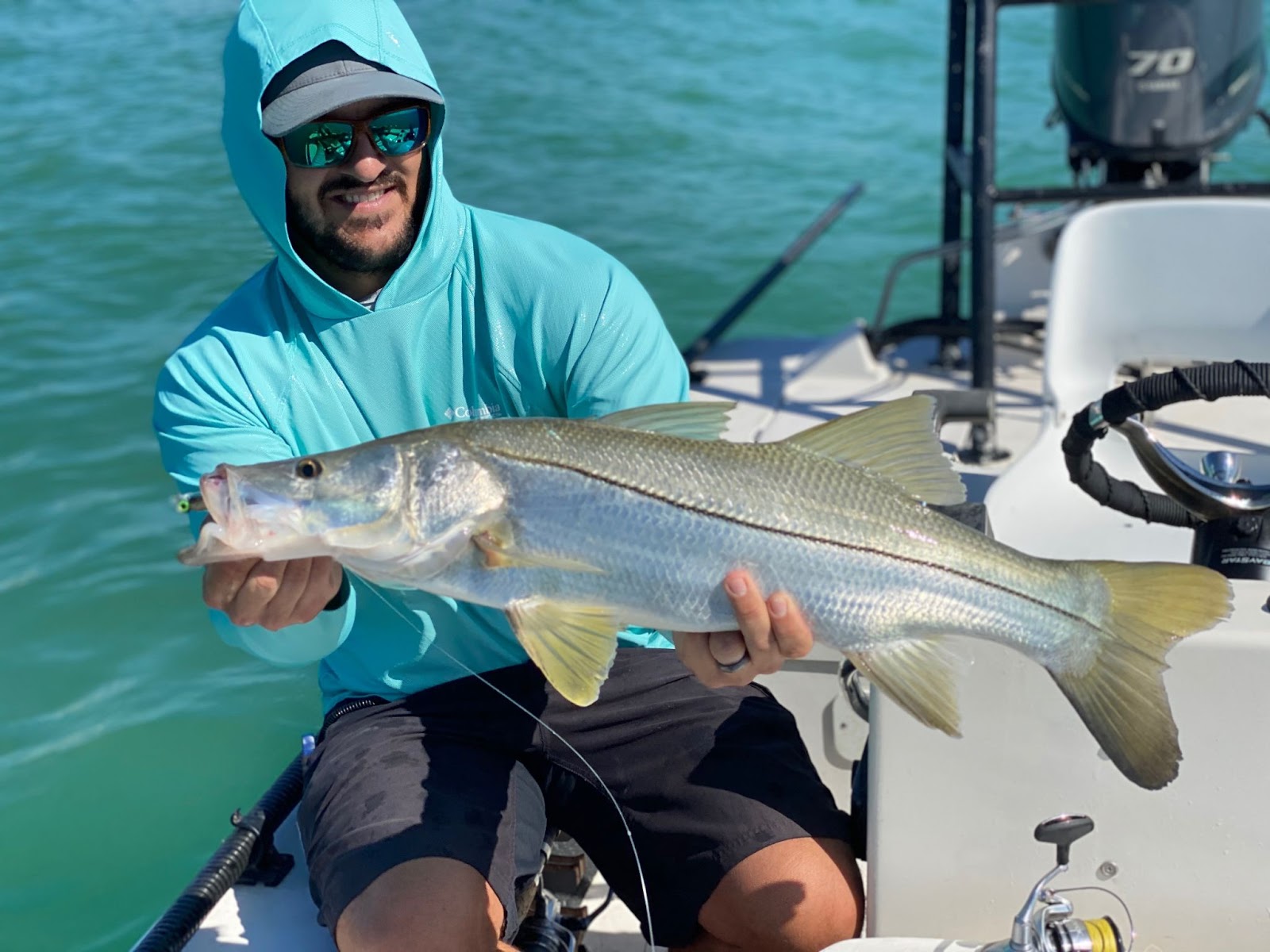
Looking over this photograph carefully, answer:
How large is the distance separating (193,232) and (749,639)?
8905 mm

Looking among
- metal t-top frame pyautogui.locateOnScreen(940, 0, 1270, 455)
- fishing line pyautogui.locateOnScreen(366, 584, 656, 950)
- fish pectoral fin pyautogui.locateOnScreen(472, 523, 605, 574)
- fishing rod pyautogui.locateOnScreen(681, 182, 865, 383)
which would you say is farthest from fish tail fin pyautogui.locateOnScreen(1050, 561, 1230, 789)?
fishing rod pyautogui.locateOnScreen(681, 182, 865, 383)

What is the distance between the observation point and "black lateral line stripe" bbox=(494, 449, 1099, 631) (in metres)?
1.93

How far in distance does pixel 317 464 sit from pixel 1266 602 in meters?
1.43

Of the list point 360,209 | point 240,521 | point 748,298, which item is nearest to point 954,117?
point 748,298

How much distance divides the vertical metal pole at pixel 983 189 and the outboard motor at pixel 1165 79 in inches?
31.7

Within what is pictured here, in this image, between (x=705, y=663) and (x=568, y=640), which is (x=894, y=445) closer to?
(x=705, y=663)

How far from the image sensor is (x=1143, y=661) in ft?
6.34

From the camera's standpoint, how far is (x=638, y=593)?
6.35 feet

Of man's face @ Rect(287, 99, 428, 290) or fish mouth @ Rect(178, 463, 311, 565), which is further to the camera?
man's face @ Rect(287, 99, 428, 290)

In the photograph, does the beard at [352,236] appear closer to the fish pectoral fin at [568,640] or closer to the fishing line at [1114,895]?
the fish pectoral fin at [568,640]

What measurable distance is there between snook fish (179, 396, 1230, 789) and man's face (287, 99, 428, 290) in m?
0.82

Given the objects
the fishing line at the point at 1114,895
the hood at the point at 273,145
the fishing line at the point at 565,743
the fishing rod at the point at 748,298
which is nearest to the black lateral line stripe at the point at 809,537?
the fishing line at the point at 1114,895

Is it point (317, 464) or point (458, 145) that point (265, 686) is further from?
point (458, 145)

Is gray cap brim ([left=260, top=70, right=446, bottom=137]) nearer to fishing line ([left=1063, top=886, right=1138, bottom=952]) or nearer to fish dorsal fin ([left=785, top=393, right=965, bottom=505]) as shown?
fish dorsal fin ([left=785, top=393, right=965, bottom=505])
